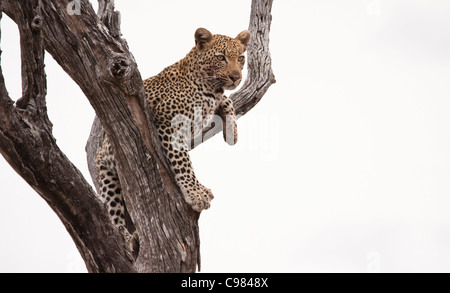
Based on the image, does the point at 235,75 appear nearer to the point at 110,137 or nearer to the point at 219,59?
the point at 219,59

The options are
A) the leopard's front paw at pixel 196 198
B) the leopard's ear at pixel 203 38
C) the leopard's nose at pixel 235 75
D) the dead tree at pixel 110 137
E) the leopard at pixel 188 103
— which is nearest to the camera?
the dead tree at pixel 110 137

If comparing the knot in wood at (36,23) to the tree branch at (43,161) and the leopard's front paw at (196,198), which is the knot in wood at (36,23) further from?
the leopard's front paw at (196,198)

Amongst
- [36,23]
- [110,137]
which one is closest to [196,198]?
[110,137]

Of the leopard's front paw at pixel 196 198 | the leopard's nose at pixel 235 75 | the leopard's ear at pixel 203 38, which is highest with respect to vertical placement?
the leopard's ear at pixel 203 38

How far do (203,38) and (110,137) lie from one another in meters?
2.30

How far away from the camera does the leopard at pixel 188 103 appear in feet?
25.0

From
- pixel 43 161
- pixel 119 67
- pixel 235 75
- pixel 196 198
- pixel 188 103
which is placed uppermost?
pixel 235 75

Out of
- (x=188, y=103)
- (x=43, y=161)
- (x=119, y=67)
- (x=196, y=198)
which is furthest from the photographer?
(x=188, y=103)

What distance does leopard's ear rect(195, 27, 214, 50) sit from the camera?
855 cm

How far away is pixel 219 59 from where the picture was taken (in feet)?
27.6

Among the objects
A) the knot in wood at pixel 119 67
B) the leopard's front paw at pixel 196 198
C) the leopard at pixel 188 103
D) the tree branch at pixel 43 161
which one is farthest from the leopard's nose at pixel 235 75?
the tree branch at pixel 43 161

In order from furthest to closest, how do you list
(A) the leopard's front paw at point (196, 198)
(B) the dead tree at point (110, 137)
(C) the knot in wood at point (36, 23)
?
(A) the leopard's front paw at point (196, 198) → (B) the dead tree at point (110, 137) → (C) the knot in wood at point (36, 23)

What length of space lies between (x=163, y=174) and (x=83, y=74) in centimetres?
142

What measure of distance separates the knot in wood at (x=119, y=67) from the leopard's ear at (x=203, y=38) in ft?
7.23
